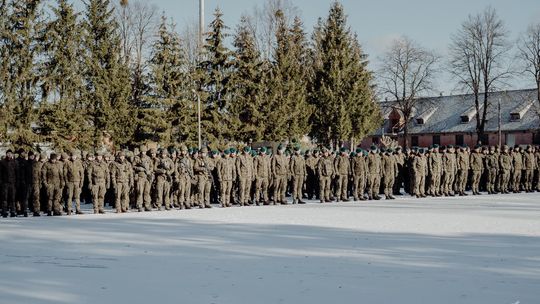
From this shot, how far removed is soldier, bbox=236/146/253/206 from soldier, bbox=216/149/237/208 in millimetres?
258

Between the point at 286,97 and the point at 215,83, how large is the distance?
15.2ft

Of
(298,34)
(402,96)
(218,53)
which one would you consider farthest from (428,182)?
(402,96)

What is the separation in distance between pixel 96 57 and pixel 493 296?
33.4m

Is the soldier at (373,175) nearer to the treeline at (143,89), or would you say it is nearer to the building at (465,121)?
the treeline at (143,89)

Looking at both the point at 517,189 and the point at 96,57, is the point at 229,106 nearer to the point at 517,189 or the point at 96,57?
the point at 96,57

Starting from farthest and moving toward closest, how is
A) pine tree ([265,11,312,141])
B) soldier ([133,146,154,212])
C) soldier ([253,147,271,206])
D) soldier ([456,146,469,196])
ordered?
pine tree ([265,11,312,141]) < soldier ([456,146,469,196]) < soldier ([253,147,271,206]) < soldier ([133,146,154,212])

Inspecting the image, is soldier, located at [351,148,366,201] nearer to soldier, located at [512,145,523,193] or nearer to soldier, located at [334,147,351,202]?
soldier, located at [334,147,351,202]

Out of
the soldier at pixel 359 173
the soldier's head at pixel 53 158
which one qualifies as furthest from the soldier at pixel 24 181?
the soldier at pixel 359 173

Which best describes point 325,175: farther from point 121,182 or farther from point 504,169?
point 504,169

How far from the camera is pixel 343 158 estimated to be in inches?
869

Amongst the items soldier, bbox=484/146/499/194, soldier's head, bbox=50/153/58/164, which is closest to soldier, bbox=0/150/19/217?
soldier's head, bbox=50/153/58/164

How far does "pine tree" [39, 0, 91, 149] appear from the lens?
32406 mm

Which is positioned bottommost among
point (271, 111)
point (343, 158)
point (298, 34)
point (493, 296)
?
point (493, 296)

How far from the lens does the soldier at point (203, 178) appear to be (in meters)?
20.0
